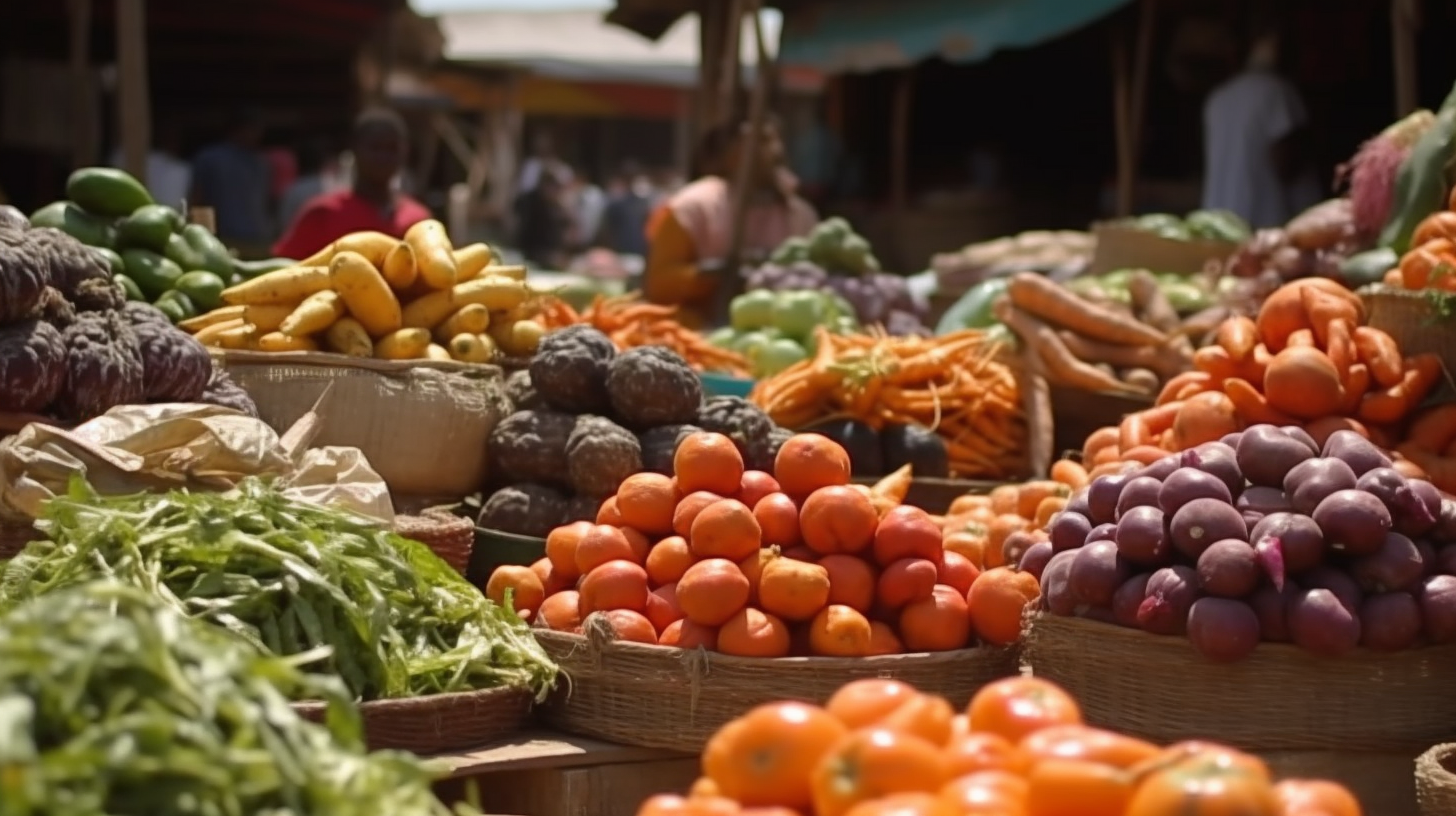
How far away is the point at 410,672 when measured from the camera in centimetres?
353

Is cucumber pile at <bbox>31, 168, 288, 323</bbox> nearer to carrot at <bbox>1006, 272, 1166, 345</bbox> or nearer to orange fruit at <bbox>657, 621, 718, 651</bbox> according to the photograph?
orange fruit at <bbox>657, 621, 718, 651</bbox>

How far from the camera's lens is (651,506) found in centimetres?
393

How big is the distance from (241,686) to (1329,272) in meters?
5.48

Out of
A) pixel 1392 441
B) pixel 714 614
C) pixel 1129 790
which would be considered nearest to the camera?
pixel 1129 790

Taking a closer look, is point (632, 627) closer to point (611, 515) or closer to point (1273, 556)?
point (611, 515)

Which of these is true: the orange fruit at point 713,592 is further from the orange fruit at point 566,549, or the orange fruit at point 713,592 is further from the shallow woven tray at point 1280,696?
the shallow woven tray at point 1280,696

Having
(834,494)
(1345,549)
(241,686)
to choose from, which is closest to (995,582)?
(834,494)

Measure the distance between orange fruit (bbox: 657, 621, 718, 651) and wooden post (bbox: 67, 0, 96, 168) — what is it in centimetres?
720

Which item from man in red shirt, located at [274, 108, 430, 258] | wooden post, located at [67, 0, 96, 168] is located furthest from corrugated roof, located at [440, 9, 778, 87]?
man in red shirt, located at [274, 108, 430, 258]

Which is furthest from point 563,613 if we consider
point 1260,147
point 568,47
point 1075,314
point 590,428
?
point 568,47

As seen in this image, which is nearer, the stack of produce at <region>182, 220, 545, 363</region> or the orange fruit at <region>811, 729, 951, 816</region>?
the orange fruit at <region>811, 729, 951, 816</region>

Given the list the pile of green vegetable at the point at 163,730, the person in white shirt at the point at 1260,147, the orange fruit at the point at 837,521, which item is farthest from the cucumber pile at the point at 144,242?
the person in white shirt at the point at 1260,147

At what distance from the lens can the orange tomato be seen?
7.16 ft

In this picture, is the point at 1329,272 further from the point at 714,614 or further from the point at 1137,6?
the point at 1137,6
